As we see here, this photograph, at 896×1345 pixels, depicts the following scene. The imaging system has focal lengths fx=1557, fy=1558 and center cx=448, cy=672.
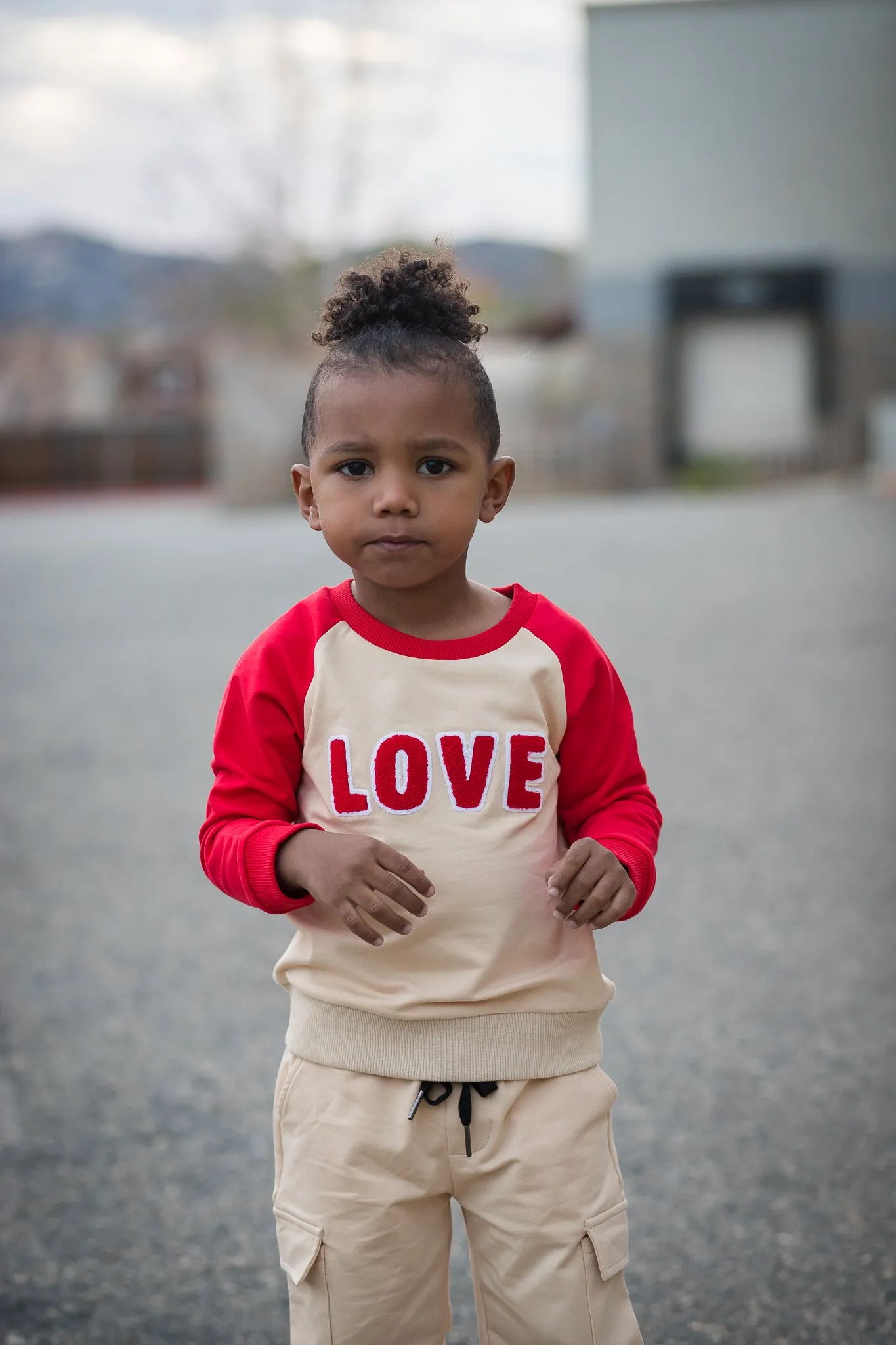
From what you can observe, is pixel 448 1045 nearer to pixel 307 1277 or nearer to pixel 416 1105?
pixel 416 1105

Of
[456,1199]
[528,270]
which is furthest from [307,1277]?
[528,270]

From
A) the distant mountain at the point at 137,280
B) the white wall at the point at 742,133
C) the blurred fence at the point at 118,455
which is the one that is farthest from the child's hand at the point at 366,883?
the blurred fence at the point at 118,455

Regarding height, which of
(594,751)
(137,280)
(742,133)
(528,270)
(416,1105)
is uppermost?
(742,133)

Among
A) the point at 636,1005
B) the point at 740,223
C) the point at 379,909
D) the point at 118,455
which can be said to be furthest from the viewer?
the point at 118,455

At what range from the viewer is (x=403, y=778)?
152cm

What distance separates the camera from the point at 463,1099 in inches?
60.3

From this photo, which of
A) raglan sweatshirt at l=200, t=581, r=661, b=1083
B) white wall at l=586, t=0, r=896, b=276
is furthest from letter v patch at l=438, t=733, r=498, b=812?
white wall at l=586, t=0, r=896, b=276

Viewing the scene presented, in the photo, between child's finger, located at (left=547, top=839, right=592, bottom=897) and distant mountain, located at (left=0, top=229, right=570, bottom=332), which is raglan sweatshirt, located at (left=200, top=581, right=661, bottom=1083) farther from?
distant mountain, located at (left=0, top=229, right=570, bottom=332)

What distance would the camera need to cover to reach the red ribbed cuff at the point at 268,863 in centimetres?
148

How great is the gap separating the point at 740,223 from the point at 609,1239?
20.5 meters

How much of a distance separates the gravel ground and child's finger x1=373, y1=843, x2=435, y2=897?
1107 millimetres

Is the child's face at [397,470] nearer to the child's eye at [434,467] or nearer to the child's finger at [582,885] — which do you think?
the child's eye at [434,467]

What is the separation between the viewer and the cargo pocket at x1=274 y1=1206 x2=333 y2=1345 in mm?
1534

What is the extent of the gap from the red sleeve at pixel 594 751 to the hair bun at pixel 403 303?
11.6 inches
